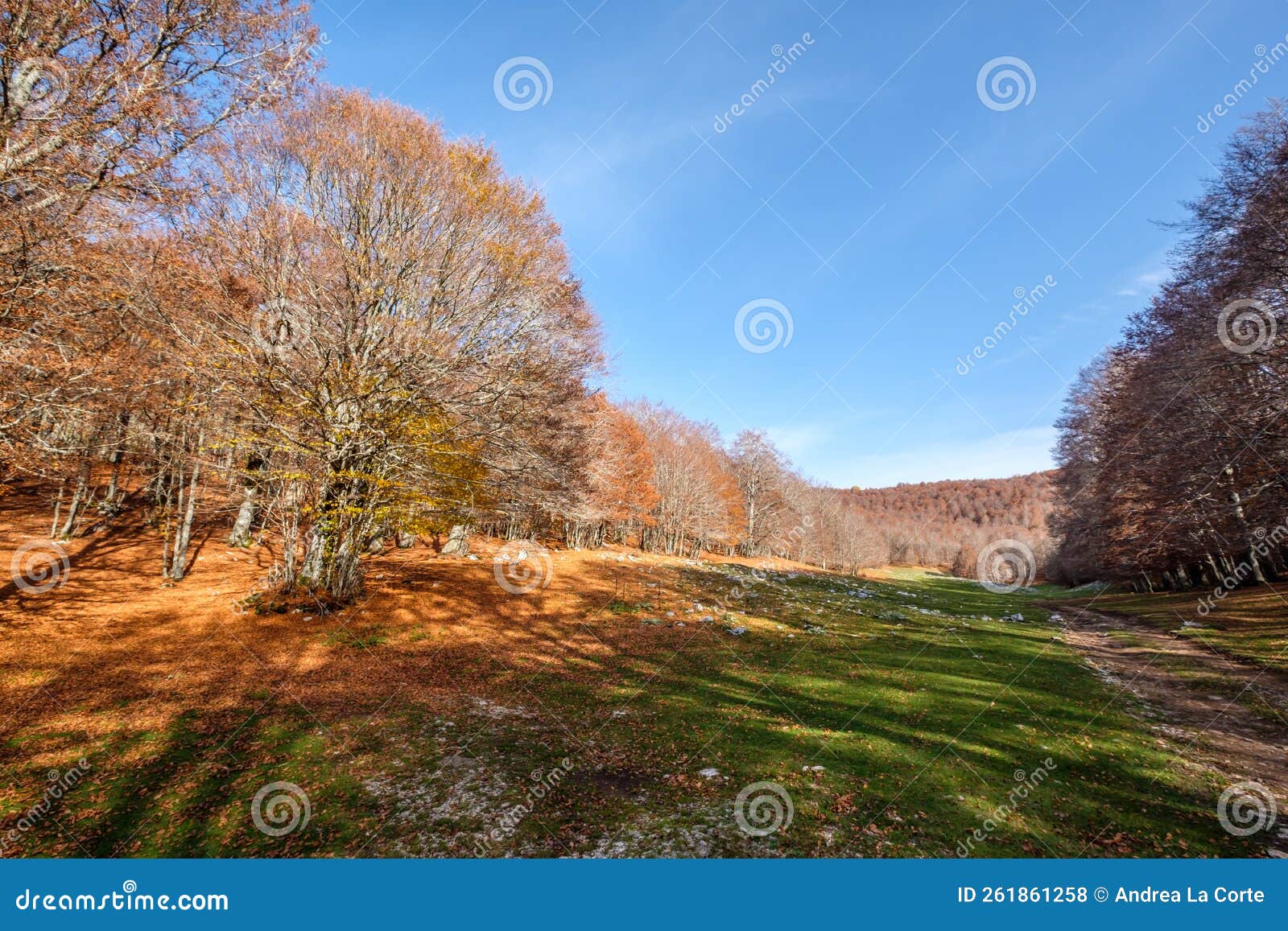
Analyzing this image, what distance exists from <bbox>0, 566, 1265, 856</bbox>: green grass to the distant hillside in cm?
8208

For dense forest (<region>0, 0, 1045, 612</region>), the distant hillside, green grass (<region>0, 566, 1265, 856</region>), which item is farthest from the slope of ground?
the distant hillside

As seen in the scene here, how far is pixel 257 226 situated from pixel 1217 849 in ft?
67.1

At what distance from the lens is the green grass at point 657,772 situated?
5.41 metres

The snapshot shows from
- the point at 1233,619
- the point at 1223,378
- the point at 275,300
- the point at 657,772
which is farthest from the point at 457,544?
the point at 1233,619

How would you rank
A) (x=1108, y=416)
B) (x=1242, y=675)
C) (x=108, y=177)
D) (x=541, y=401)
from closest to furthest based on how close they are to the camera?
(x=108, y=177), (x=1242, y=675), (x=541, y=401), (x=1108, y=416)

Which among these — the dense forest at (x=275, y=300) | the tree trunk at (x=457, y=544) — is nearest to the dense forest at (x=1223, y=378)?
the dense forest at (x=275, y=300)

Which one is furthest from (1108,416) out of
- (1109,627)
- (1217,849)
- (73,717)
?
(73,717)

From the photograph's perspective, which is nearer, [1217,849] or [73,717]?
[1217,849]

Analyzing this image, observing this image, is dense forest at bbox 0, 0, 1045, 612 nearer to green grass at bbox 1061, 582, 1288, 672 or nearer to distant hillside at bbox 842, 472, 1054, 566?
green grass at bbox 1061, 582, 1288, 672

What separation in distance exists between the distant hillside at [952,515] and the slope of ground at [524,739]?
3223 inches

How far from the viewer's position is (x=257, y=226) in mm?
11594

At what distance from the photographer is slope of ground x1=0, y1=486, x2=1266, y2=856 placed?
556cm

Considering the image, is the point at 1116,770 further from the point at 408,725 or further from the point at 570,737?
the point at 408,725

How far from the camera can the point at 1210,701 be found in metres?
11.2
